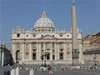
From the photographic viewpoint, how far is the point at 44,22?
8044 centimetres

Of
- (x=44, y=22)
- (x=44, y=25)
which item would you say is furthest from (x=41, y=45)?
(x=44, y=22)

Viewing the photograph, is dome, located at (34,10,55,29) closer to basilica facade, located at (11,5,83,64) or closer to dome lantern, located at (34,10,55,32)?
dome lantern, located at (34,10,55,32)

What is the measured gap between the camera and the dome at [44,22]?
79938mm

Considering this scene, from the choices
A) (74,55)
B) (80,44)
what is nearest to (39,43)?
(80,44)

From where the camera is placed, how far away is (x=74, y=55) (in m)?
26.7

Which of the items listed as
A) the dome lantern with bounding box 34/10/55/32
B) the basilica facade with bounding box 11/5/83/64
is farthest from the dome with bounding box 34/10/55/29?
the basilica facade with bounding box 11/5/83/64

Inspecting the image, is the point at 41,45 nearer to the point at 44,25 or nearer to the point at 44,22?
the point at 44,25

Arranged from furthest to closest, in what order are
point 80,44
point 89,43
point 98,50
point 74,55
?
point 89,43 → point 80,44 → point 98,50 → point 74,55

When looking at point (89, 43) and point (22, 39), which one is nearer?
point (22, 39)

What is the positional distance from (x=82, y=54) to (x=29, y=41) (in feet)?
39.7

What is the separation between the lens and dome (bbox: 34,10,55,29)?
79.9 m

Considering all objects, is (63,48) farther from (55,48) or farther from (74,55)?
(74,55)

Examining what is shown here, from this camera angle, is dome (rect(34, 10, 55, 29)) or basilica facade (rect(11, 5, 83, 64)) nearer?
basilica facade (rect(11, 5, 83, 64))

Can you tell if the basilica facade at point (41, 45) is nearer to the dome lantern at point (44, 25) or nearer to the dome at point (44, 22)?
the dome lantern at point (44, 25)
